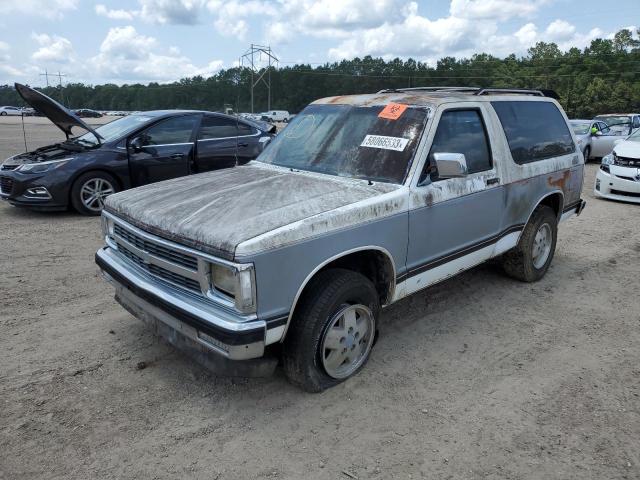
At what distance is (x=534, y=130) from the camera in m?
5.00

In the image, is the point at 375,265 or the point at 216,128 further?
the point at 216,128

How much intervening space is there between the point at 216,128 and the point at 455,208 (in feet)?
18.8

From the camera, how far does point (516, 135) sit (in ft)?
15.5

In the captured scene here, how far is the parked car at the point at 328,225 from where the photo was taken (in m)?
2.81

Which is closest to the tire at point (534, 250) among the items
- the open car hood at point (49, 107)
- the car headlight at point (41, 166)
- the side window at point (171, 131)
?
the side window at point (171, 131)

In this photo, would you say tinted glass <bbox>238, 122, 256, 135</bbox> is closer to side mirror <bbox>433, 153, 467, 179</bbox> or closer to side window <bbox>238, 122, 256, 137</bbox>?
side window <bbox>238, 122, 256, 137</bbox>

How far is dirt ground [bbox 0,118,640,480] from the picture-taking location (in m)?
2.72

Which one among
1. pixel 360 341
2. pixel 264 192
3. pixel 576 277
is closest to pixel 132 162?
pixel 264 192

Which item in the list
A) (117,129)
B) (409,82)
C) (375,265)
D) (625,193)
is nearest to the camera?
(375,265)

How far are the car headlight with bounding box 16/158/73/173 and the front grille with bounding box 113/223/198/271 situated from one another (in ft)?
15.0

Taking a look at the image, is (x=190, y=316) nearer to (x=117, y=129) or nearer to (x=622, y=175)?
(x=117, y=129)

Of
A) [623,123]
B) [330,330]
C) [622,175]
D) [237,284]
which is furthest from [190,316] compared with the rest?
[623,123]

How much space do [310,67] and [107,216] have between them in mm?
109537

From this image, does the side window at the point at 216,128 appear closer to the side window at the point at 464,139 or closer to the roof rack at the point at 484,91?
the roof rack at the point at 484,91
